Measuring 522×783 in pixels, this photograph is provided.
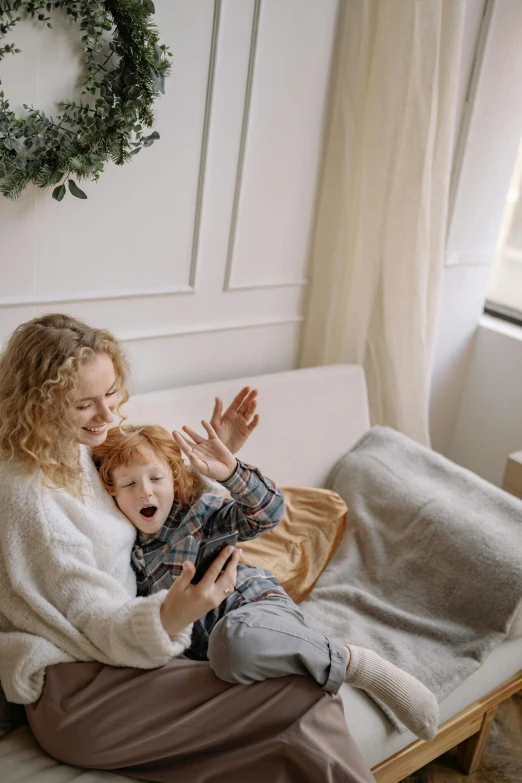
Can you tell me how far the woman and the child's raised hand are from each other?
190 millimetres

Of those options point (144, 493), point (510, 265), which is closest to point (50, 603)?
point (144, 493)

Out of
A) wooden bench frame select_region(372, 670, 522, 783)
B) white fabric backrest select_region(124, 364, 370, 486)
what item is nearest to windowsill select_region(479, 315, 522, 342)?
white fabric backrest select_region(124, 364, 370, 486)

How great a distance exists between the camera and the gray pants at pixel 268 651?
1.40 meters

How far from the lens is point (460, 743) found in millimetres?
1983

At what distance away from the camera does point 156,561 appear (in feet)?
5.40

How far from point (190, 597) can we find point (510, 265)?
2218 mm

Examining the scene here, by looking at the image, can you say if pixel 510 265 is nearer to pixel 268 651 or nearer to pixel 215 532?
pixel 215 532

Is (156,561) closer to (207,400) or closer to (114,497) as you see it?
(114,497)

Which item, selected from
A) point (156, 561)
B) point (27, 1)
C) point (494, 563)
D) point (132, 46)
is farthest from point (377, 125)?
point (156, 561)

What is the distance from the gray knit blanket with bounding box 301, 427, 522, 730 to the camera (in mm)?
1818

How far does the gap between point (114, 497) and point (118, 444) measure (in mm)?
109

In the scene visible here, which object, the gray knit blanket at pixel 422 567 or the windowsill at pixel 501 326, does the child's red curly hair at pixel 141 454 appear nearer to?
the gray knit blanket at pixel 422 567

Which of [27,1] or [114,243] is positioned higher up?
[27,1]

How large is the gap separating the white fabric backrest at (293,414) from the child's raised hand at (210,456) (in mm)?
314
